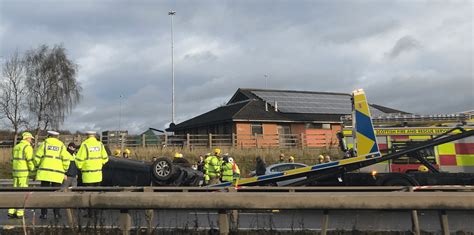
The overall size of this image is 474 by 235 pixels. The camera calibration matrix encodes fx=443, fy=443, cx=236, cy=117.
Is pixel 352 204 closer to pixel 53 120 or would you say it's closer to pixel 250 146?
pixel 250 146

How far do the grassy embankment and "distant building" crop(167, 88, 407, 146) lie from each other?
3.85m

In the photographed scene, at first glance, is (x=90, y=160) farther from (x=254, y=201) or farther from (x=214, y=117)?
(x=214, y=117)

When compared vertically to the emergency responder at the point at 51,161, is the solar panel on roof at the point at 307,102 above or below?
above

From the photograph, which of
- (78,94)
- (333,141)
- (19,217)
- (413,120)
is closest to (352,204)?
(19,217)

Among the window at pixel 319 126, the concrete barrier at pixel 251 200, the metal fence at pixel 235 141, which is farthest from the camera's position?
the window at pixel 319 126

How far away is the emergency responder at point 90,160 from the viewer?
8.37 meters

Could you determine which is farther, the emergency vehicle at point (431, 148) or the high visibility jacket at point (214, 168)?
the high visibility jacket at point (214, 168)

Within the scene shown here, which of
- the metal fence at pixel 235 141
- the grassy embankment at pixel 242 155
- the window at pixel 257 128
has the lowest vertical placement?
the grassy embankment at pixel 242 155

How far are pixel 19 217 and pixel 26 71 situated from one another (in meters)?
44.9

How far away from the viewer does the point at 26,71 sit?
45.5m

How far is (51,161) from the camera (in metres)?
8.42

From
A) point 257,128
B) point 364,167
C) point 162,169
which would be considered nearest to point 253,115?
point 257,128

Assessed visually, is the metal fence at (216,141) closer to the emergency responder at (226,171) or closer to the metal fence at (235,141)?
the metal fence at (235,141)

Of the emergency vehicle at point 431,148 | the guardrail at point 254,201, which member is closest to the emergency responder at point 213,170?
the emergency vehicle at point 431,148
